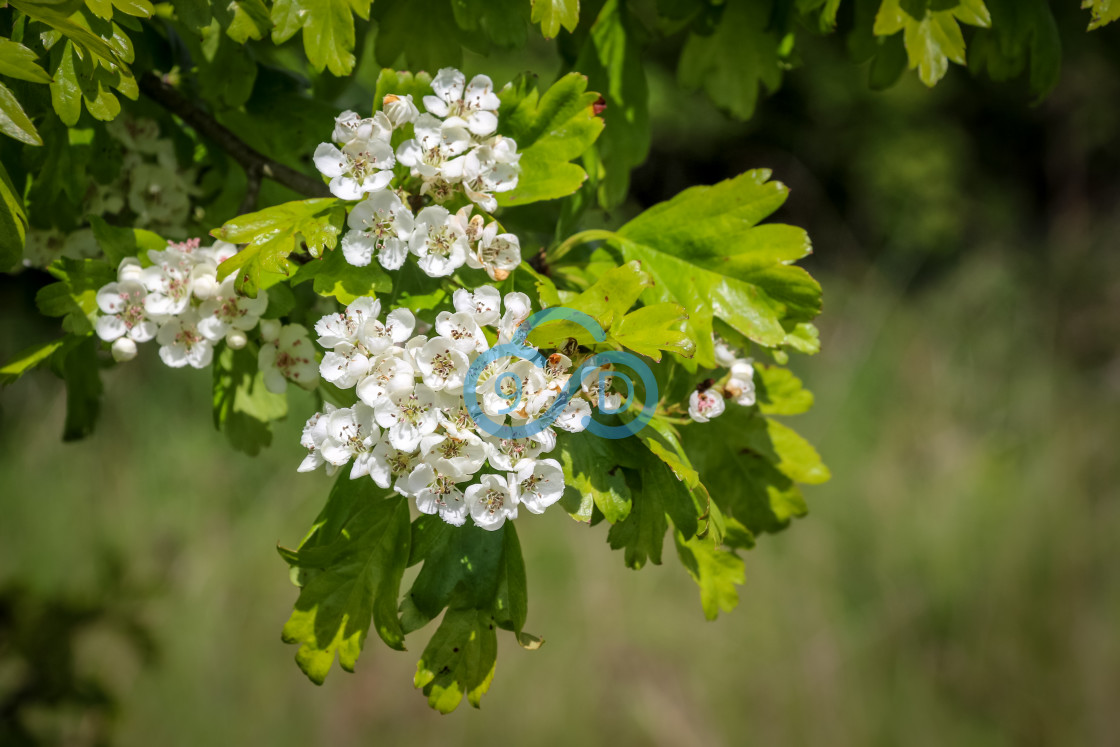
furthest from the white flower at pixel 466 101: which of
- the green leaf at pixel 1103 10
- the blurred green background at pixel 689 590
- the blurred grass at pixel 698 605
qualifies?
the blurred grass at pixel 698 605

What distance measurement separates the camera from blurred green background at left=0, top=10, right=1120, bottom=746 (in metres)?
3.04

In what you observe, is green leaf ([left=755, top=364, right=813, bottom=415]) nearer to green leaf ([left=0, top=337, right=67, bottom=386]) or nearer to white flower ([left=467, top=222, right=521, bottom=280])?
white flower ([left=467, top=222, right=521, bottom=280])

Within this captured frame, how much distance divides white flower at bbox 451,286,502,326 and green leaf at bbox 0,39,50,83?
47 cm

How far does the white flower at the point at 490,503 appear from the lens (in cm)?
85

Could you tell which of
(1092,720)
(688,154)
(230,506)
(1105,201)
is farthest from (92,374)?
(1105,201)

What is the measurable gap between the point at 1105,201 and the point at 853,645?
7.16m

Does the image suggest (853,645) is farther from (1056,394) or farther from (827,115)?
(827,115)

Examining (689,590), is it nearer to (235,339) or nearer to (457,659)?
(457,659)

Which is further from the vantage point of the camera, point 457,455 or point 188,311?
point 188,311

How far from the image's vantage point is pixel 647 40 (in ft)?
4.36

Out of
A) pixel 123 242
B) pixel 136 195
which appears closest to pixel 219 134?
pixel 136 195

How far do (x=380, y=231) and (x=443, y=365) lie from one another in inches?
7.2

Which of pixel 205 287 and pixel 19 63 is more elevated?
pixel 19 63

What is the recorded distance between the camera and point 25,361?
1.03m
